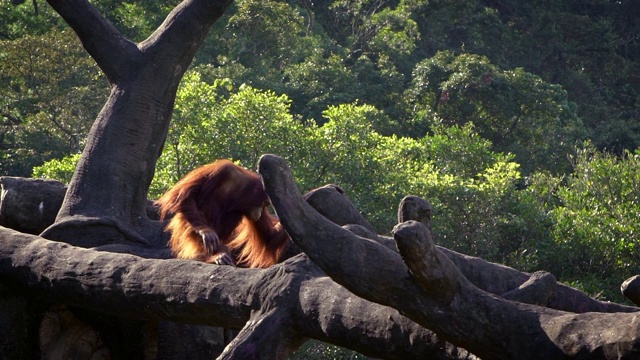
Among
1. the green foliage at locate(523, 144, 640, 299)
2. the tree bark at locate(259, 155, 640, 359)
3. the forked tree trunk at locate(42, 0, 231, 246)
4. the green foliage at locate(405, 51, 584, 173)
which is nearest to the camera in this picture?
the tree bark at locate(259, 155, 640, 359)

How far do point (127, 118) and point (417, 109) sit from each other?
1173 cm

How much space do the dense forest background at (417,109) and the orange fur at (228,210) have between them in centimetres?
556

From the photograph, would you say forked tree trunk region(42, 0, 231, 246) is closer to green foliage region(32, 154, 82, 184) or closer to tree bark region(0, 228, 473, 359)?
tree bark region(0, 228, 473, 359)

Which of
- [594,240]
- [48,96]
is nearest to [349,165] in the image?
[594,240]

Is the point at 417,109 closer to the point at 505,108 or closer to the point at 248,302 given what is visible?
the point at 505,108

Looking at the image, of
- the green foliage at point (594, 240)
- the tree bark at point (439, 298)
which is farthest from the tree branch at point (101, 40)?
the green foliage at point (594, 240)

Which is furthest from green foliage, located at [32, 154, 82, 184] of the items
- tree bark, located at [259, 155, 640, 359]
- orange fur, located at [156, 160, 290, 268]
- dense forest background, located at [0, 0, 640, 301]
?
tree bark, located at [259, 155, 640, 359]

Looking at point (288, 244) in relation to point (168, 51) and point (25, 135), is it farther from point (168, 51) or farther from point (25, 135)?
point (25, 135)

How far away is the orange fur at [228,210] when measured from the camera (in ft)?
16.5

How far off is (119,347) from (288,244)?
2.88 ft

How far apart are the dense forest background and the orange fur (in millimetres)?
5558

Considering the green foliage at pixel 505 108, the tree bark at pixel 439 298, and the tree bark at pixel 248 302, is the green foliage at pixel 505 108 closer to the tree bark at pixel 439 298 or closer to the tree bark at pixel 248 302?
the tree bark at pixel 248 302

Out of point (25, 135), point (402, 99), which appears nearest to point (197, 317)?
point (25, 135)

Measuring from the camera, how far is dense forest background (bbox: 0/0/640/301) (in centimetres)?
1130
